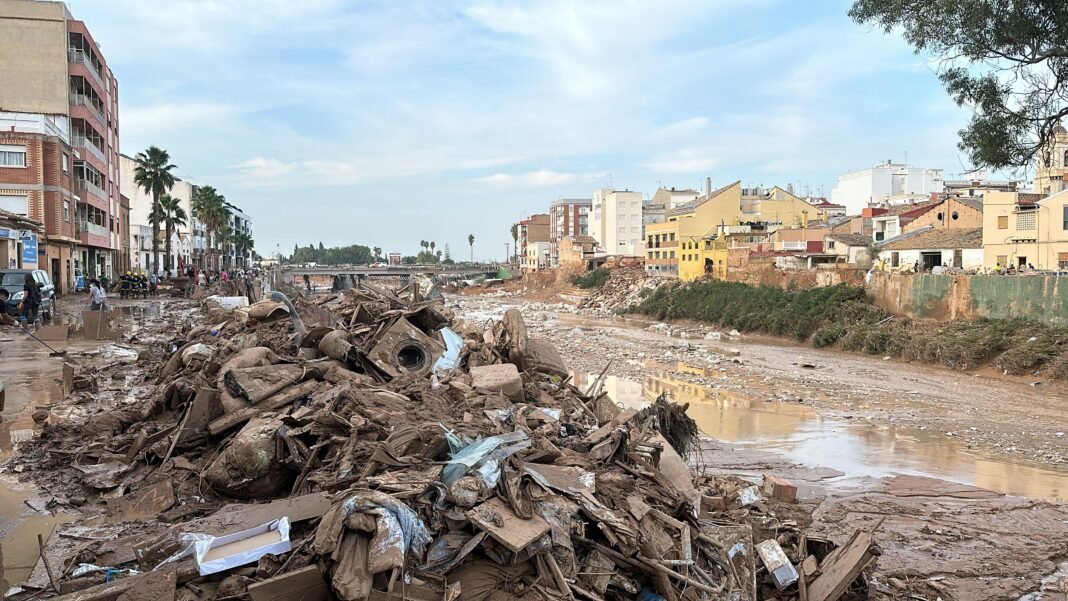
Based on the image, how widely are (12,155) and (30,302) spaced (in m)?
17.9

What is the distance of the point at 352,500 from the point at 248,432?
2538 mm

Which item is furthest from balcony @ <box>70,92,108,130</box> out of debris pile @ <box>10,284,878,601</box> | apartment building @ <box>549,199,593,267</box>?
apartment building @ <box>549,199,593,267</box>

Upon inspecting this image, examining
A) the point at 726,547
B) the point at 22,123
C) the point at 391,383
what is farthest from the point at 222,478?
the point at 22,123

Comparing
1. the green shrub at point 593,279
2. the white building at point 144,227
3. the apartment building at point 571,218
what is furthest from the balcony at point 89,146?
the apartment building at point 571,218

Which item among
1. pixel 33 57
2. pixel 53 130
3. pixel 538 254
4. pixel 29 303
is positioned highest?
pixel 33 57

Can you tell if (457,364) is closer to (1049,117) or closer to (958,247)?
(1049,117)

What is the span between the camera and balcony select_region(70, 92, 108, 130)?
38219mm

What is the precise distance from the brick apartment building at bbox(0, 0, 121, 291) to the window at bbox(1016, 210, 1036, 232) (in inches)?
1745

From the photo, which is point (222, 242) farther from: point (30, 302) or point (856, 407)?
point (856, 407)

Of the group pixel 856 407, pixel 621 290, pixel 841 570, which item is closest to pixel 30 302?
pixel 841 570

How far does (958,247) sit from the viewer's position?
122ft

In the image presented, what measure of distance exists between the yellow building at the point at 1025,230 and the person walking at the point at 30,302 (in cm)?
3867

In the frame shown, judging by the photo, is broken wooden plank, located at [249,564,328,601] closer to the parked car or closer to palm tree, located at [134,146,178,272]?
the parked car

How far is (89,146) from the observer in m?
40.2
